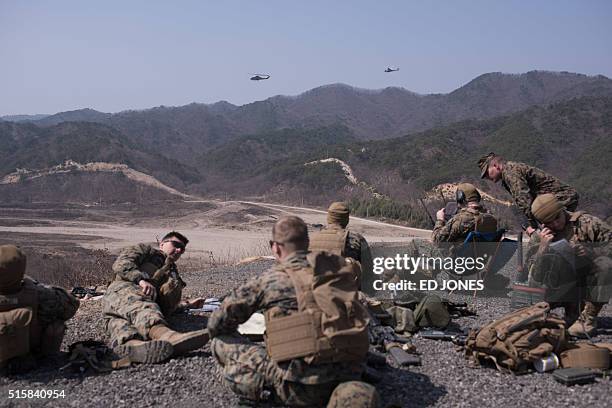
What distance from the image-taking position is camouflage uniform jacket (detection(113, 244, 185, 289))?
Answer: 20.0ft

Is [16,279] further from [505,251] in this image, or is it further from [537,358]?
[505,251]

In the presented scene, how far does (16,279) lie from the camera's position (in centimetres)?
497

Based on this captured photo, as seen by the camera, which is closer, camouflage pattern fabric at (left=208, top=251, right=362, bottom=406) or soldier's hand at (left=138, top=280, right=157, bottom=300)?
camouflage pattern fabric at (left=208, top=251, right=362, bottom=406)

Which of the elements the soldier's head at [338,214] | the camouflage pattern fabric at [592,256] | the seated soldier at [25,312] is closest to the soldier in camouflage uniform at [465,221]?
the soldier's head at [338,214]

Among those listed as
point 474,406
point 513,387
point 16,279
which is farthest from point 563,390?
point 16,279

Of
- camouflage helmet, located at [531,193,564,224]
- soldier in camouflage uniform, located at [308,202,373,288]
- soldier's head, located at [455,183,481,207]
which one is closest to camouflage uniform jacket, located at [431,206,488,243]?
soldier's head, located at [455,183,481,207]

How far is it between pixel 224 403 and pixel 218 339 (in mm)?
537

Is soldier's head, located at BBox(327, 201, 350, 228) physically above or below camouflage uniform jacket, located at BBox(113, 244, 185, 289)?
above

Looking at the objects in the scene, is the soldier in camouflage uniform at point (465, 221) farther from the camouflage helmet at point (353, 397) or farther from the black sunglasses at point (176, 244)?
the camouflage helmet at point (353, 397)

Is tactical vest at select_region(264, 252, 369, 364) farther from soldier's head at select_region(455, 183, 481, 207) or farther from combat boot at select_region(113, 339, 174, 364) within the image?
soldier's head at select_region(455, 183, 481, 207)

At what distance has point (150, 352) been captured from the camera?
5160 mm

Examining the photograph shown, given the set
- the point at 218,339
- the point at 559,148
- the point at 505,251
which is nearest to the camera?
the point at 218,339

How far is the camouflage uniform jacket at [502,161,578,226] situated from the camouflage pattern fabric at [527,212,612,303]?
87 cm

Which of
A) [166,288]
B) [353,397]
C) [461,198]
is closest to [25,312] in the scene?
[166,288]
